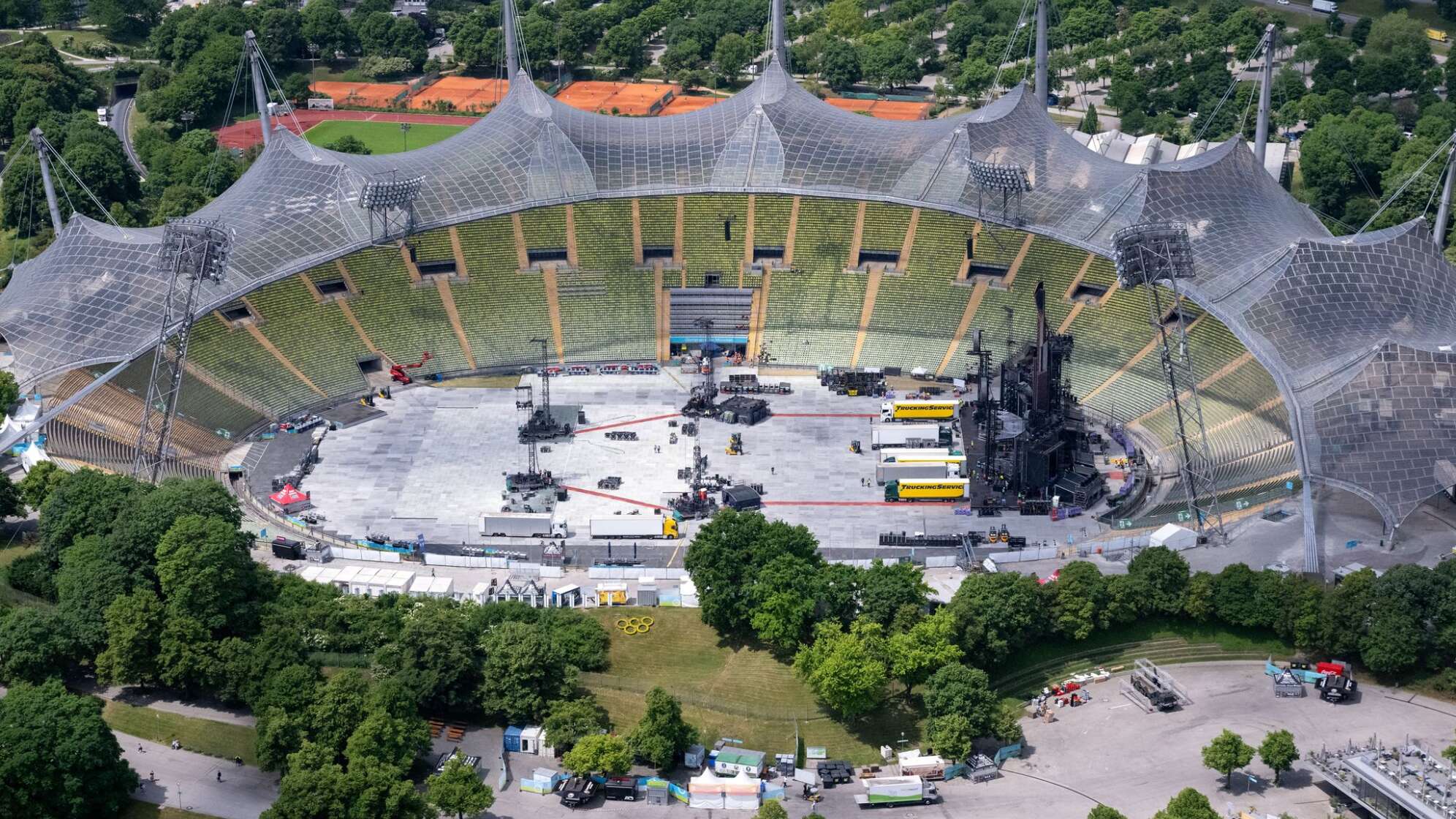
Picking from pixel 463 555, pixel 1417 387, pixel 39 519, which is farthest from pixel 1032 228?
pixel 39 519

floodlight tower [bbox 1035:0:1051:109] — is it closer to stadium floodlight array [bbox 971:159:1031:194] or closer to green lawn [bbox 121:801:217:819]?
stadium floodlight array [bbox 971:159:1031:194]

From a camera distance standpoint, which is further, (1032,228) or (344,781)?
(1032,228)

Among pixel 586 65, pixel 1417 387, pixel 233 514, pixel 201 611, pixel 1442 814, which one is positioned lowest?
pixel 1442 814

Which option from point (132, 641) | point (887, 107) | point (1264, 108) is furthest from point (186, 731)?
point (887, 107)

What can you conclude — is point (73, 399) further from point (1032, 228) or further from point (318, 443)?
point (1032, 228)

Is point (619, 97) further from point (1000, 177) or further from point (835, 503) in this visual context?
point (835, 503)

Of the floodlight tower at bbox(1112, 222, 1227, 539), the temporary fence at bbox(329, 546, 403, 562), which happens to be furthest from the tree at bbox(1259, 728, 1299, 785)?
the temporary fence at bbox(329, 546, 403, 562)

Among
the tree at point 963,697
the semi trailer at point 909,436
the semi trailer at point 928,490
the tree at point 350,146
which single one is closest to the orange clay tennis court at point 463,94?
the tree at point 350,146
